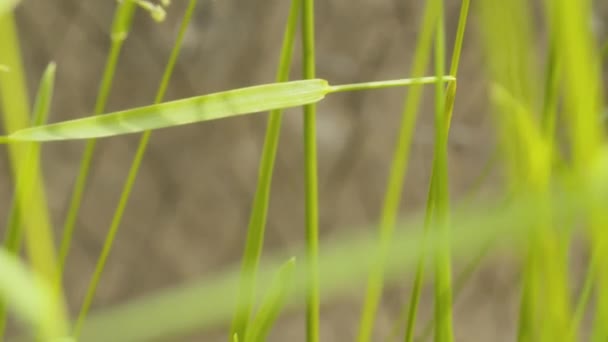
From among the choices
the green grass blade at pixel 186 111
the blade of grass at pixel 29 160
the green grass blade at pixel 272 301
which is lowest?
the green grass blade at pixel 272 301

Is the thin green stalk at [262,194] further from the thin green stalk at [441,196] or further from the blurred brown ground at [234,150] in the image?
the blurred brown ground at [234,150]

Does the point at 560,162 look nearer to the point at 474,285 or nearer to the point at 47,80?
the point at 47,80

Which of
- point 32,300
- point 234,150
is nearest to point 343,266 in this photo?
point 32,300

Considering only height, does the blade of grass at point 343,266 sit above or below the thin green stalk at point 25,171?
below

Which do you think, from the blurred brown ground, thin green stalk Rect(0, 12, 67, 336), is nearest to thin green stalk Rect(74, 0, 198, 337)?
thin green stalk Rect(0, 12, 67, 336)

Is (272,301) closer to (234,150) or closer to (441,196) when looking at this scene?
(441,196)

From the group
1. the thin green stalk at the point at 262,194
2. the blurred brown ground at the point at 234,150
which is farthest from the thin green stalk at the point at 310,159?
the blurred brown ground at the point at 234,150
